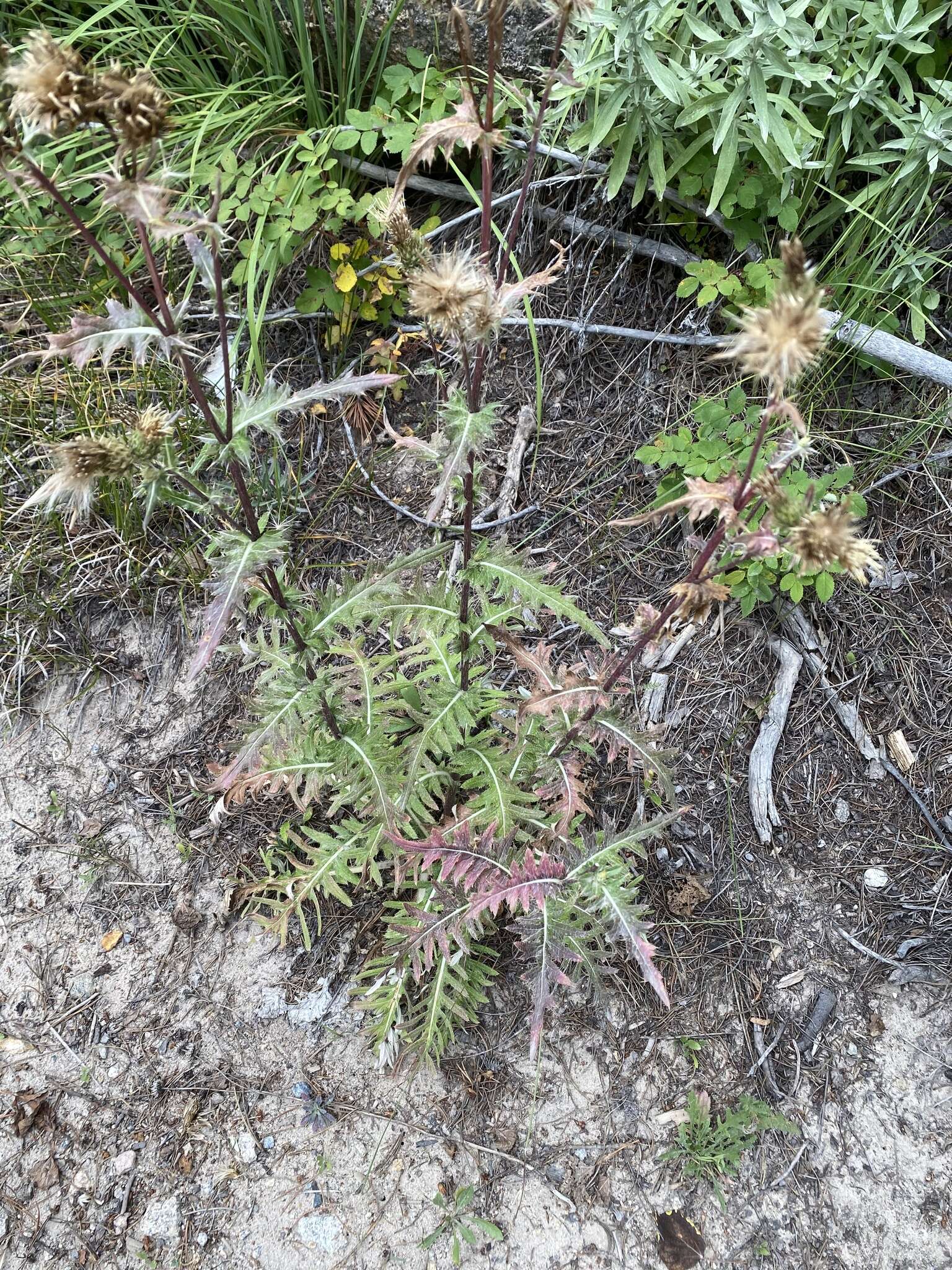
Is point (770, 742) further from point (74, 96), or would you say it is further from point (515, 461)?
point (74, 96)

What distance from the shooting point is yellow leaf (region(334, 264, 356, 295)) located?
297cm

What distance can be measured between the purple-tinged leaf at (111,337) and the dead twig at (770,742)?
84.3 inches

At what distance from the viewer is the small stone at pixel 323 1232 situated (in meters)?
2.31

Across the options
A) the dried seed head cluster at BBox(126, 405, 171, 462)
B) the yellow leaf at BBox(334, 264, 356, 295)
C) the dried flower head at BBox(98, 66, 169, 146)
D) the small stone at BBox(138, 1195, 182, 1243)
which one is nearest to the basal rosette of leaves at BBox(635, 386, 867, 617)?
the yellow leaf at BBox(334, 264, 356, 295)

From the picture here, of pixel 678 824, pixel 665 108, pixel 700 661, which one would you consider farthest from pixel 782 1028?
pixel 665 108

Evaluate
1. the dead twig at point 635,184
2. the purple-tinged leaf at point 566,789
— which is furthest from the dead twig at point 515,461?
the purple-tinged leaf at point 566,789

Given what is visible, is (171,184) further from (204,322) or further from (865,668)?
(865,668)

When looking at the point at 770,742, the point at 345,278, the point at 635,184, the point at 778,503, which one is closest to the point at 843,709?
the point at 770,742

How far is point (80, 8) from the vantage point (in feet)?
11.2

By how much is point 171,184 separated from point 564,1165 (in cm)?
347

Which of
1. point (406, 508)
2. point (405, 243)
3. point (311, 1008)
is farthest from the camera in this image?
point (406, 508)

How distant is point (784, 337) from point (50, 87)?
113 cm

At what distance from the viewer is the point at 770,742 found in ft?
9.17

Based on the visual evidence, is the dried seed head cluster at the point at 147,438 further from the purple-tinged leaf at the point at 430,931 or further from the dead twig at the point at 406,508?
the dead twig at the point at 406,508
